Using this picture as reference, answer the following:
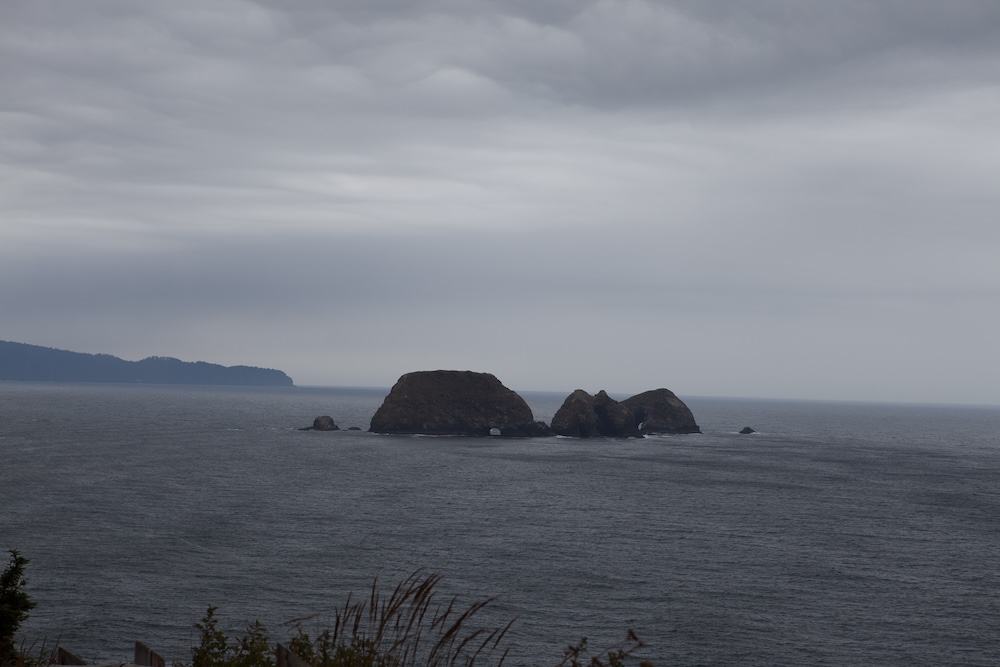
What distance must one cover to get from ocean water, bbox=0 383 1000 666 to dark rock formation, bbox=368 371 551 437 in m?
53.7

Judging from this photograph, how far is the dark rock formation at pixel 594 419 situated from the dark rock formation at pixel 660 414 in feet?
20.4

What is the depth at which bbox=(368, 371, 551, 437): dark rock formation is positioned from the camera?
530 feet

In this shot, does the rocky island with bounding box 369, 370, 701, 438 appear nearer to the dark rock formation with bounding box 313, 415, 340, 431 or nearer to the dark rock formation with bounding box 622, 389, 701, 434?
the dark rock formation with bounding box 313, 415, 340, 431

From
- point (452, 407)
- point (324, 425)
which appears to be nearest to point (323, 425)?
point (324, 425)

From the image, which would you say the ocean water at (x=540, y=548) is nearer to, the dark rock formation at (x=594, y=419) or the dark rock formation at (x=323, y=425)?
the dark rock formation at (x=323, y=425)

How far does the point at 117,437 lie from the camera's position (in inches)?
4941

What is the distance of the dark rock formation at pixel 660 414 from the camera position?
176m

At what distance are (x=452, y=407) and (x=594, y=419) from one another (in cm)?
2626

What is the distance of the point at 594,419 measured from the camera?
545 feet

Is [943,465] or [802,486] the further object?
[943,465]

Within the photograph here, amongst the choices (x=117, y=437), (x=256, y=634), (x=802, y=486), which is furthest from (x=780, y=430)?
(x=256, y=634)

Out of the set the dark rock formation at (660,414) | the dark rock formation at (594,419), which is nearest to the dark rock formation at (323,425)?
the dark rock formation at (594,419)

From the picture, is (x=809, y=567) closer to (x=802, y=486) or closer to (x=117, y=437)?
(x=802, y=486)

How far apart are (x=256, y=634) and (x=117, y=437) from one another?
418ft
